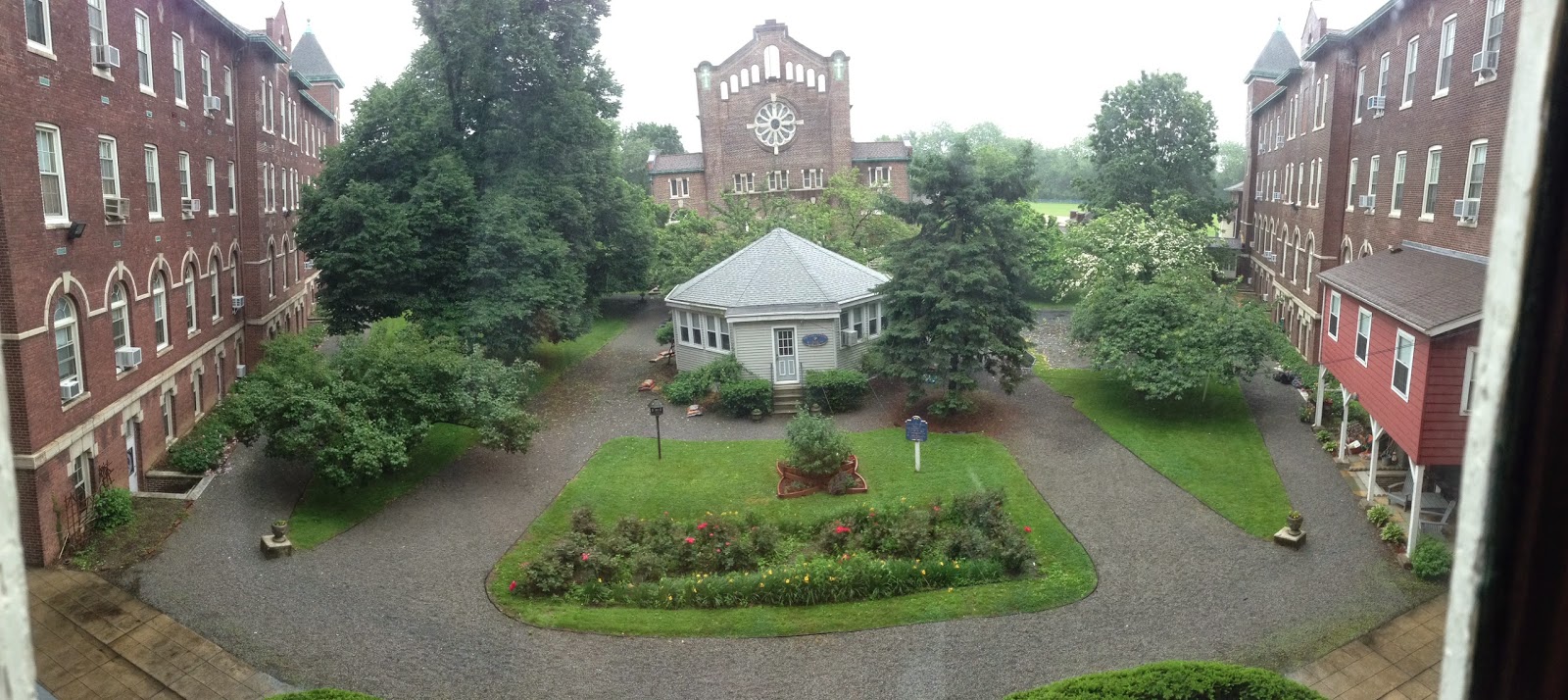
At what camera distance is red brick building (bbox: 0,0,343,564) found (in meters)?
12.4

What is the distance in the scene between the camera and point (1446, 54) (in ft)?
55.9

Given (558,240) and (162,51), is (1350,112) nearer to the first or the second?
(558,240)

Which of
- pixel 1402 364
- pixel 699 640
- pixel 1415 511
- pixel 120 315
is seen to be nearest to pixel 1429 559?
pixel 1415 511

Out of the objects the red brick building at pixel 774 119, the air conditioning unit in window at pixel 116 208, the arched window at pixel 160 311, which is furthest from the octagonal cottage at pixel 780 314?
the red brick building at pixel 774 119

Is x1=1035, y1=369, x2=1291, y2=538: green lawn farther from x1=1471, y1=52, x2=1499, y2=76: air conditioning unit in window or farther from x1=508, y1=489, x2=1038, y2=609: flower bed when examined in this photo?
x1=1471, y1=52, x2=1499, y2=76: air conditioning unit in window

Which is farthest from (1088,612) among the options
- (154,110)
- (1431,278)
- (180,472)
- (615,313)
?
(615,313)

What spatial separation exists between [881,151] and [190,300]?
3498cm

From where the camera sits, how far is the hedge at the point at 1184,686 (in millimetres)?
9008

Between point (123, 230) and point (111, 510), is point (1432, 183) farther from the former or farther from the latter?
point (123, 230)

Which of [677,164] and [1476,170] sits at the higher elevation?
[677,164]

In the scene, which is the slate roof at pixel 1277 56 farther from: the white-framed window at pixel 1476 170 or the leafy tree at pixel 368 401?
the leafy tree at pixel 368 401

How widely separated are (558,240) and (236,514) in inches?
394

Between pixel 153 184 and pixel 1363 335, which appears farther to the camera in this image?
pixel 153 184

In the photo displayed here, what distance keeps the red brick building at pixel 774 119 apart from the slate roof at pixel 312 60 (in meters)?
17.7
